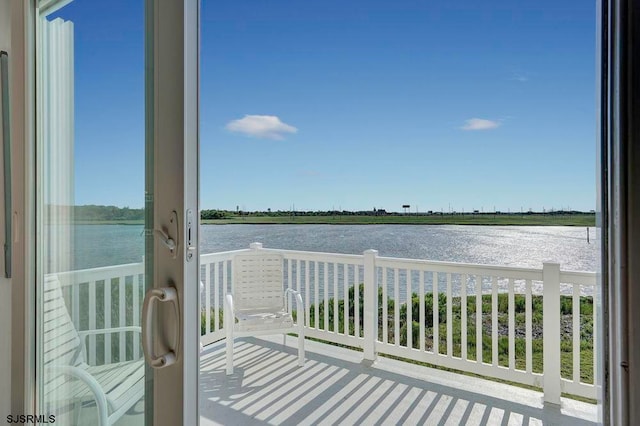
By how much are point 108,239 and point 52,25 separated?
81cm

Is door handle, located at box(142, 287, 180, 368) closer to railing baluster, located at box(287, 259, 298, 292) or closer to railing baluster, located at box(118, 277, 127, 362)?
railing baluster, located at box(118, 277, 127, 362)

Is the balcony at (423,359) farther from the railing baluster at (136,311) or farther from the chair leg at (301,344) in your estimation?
the railing baluster at (136,311)

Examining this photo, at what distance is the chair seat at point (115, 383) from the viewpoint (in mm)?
994

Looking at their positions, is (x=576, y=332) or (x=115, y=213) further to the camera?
(x=576, y=332)

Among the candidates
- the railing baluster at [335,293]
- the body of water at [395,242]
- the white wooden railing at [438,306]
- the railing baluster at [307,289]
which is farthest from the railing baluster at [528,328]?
the railing baluster at [307,289]

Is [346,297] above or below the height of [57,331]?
below

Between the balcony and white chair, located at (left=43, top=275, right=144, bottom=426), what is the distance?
1252 mm

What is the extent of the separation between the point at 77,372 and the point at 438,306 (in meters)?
2.68

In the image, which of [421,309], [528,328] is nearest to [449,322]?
[421,309]

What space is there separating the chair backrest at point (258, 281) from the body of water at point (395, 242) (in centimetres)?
52

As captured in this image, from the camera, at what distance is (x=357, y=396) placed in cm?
258

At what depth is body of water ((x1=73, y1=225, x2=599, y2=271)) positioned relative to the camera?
42.5 inches

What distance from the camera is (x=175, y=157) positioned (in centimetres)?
88

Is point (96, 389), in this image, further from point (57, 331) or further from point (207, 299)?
point (207, 299)
